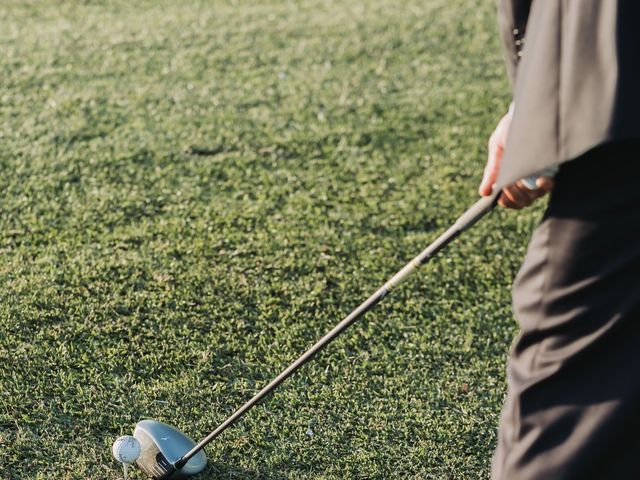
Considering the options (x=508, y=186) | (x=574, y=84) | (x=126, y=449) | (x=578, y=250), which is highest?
(x=574, y=84)

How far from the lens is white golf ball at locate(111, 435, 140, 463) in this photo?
9.03 feet

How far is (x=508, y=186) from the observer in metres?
2.15

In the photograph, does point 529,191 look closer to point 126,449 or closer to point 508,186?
point 508,186

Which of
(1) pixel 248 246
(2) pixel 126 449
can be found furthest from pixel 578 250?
(1) pixel 248 246

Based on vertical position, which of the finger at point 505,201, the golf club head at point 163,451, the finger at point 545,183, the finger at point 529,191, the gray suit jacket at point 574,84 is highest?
the gray suit jacket at point 574,84

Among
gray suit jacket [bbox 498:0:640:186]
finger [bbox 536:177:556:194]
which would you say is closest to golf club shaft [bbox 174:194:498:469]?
finger [bbox 536:177:556:194]

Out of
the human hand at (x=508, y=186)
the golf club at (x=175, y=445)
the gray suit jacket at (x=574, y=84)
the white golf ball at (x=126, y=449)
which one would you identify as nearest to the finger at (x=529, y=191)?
the human hand at (x=508, y=186)

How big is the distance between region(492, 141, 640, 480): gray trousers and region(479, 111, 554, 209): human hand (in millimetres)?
49

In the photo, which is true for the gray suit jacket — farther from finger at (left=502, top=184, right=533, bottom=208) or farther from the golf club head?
the golf club head

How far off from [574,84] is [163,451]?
5.45 feet

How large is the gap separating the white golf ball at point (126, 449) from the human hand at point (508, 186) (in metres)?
1.22

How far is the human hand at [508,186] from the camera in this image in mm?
2111

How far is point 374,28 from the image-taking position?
7465 mm

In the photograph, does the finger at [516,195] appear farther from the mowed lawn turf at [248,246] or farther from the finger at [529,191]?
the mowed lawn turf at [248,246]
